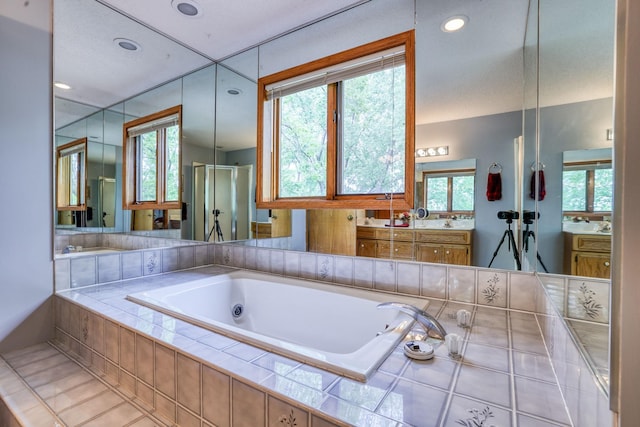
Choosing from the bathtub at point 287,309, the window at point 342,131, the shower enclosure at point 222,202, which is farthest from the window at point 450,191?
the shower enclosure at point 222,202

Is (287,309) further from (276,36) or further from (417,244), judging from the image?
(276,36)

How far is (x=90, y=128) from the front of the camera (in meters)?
1.86

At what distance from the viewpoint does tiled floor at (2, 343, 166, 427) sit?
100cm

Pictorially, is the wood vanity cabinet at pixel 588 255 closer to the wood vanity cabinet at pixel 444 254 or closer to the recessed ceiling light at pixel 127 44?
the wood vanity cabinet at pixel 444 254

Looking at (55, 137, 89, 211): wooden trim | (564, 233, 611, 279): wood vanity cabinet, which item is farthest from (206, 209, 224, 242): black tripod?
(564, 233, 611, 279): wood vanity cabinet

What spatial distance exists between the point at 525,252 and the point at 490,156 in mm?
506

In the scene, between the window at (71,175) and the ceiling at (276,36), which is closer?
the ceiling at (276,36)

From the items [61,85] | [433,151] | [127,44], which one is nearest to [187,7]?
[127,44]

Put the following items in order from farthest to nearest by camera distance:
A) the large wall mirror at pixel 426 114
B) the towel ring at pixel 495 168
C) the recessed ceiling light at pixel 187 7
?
the recessed ceiling light at pixel 187 7
the towel ring at pixel 495 168
the large wall mirror at pixel 426 114

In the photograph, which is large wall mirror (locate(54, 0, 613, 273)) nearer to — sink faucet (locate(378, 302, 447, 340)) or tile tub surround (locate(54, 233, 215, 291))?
tile tub surround (locate(54, 233, 215, 291))

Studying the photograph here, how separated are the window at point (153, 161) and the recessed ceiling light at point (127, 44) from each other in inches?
17.7

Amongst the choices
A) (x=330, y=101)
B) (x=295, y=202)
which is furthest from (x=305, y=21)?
(x=295, y=202)

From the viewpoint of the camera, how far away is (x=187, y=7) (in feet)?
6.12

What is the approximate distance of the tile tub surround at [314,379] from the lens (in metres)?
0.70
